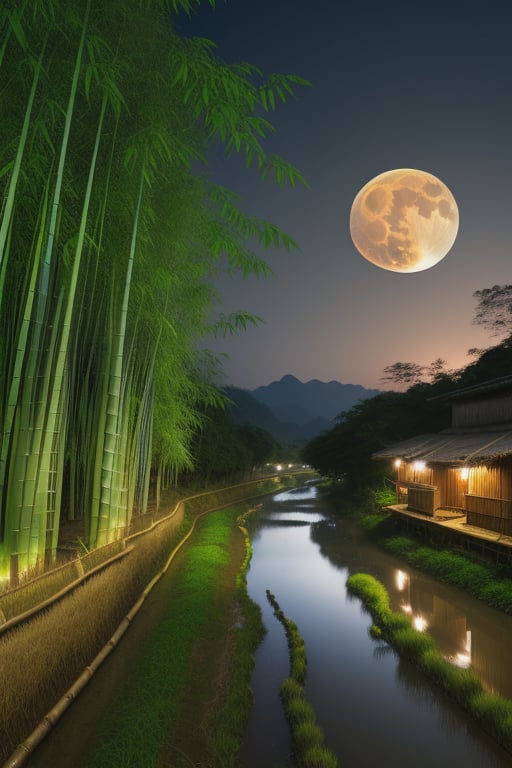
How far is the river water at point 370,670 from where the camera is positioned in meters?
5.75

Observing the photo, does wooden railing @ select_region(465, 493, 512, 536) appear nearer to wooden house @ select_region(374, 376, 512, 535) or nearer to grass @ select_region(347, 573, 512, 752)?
wooden house @ select_region(374, 376, 512, 535)

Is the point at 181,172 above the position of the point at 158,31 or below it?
below

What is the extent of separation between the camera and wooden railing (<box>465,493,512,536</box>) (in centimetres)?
1256

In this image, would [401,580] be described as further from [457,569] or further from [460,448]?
[460,448]

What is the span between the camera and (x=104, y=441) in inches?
367

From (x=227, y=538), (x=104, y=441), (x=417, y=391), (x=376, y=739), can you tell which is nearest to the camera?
(x=376, y=739)

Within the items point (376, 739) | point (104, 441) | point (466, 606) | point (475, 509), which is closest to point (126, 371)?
point (104, 441)

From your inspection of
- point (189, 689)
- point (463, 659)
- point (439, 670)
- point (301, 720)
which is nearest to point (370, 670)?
point (439, 670)

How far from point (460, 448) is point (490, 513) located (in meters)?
2.61

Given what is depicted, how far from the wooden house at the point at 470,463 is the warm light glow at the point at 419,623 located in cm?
391

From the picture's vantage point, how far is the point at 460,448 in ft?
51.2

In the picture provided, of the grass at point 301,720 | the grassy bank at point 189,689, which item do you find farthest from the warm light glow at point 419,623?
the grassy bank at point 189,689

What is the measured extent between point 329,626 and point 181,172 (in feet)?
33.2

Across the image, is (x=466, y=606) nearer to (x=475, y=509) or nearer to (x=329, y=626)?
(x=329, y=626)
